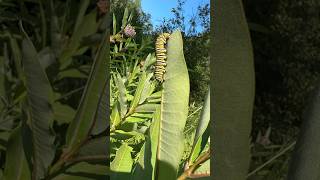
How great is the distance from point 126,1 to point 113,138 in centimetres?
104

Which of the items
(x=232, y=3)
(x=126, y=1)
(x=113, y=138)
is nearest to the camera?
→ (x=232, y=3)

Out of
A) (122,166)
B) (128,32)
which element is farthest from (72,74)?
(128,32)

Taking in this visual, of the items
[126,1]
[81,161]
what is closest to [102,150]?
[81,161]

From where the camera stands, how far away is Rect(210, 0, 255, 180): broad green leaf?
308mm

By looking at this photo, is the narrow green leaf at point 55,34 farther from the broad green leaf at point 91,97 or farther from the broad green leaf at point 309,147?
the broad green leaf at point 309,147

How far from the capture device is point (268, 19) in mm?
342

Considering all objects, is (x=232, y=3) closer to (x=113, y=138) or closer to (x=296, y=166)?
(x=296, y=166)

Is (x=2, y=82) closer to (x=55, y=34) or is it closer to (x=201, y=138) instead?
(x=55, y=34)

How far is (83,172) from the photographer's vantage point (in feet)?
1.25

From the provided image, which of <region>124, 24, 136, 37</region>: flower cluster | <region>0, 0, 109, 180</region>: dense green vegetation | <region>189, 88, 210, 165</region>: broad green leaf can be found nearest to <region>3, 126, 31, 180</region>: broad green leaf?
<region>0, 0, 109, 180</region>: dense green vegetation

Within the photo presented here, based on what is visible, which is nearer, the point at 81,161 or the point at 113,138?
the point at 81,161

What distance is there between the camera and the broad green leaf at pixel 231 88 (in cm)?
31

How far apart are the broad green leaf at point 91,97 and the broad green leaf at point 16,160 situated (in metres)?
0.03

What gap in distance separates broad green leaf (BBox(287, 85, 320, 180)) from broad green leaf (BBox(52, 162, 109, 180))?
0.14 m
